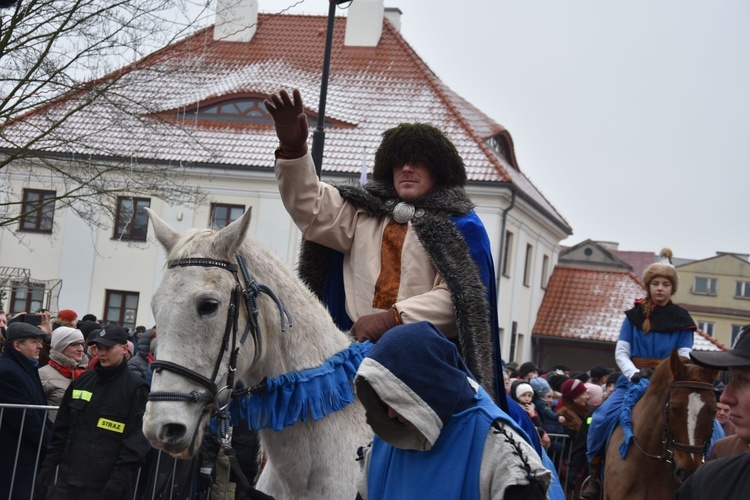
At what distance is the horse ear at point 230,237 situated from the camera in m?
4.15

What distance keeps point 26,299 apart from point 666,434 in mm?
26528

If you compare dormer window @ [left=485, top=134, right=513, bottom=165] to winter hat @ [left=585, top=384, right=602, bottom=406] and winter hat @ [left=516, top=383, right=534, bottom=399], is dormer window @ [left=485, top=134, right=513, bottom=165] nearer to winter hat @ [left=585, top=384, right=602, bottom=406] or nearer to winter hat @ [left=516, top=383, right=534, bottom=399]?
winter hat @ [left=585, top=384, right=602, bottom=406]

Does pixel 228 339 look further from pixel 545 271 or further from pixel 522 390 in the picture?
pixel 545 271

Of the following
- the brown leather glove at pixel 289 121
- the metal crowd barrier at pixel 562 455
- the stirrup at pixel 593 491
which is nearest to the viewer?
the brown leather glove at pixel 289 121

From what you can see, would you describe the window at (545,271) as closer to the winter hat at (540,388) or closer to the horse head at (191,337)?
the winter hat at (540,388)

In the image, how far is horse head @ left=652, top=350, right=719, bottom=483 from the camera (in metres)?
7.62

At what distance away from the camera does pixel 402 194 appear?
490 centimetres

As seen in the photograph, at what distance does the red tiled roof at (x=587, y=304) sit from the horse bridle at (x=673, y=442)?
2719 cm

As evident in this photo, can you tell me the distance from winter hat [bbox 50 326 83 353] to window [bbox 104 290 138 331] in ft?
74.1

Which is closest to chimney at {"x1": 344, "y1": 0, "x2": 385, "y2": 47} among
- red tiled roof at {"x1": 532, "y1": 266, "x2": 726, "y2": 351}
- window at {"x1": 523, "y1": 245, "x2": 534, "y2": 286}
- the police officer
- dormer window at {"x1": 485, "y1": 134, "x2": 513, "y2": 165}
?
dormer window at {"x1": 485, "y1": 134, "x2": 513, "y2": 165}

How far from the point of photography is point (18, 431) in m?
7.96

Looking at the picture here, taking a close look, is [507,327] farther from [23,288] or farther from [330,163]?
[23,288]

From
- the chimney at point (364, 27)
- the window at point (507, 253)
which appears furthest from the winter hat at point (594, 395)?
the chimney at point (364, 27)

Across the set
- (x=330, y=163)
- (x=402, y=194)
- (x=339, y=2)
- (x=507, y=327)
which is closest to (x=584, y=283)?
(x=507, y=327)
